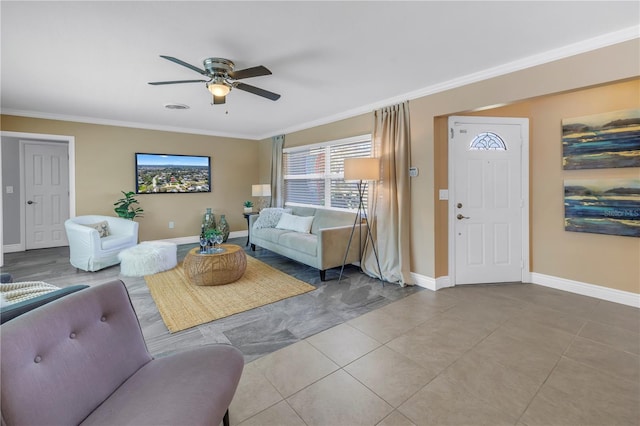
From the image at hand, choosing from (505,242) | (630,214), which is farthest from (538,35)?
(505,242)

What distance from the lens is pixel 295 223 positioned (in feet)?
16.5

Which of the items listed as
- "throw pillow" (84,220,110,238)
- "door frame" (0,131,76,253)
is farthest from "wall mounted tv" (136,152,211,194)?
"throw pillow" (84,220,110,238)

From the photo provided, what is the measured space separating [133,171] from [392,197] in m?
4.92

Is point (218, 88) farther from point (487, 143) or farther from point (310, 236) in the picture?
point (487, 143)

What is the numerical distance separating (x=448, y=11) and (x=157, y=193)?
19.0 feet

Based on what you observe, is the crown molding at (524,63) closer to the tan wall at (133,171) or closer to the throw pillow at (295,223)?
the throw pillow at (295,223)

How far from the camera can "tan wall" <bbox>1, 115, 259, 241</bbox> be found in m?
5.10

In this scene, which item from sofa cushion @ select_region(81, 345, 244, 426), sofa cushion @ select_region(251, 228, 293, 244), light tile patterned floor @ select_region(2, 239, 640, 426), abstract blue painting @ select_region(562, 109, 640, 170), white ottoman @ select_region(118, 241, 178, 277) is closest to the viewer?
sofa cushion @ select_region(81, 345, 244, 426)

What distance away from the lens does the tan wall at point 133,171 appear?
5.10 meters

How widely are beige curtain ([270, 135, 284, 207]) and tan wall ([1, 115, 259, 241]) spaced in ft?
2.91

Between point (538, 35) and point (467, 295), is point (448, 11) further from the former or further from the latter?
point (467, 295)

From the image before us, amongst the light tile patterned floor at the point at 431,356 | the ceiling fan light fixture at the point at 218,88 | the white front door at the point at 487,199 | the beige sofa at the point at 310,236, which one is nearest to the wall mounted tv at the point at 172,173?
the beige sofa at the point at 310,236

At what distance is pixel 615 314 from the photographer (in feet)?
9.21

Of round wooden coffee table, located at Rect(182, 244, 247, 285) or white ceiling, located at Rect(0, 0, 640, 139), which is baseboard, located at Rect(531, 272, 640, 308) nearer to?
white ceiling, located at Rect(0, 0, 640, 139)
